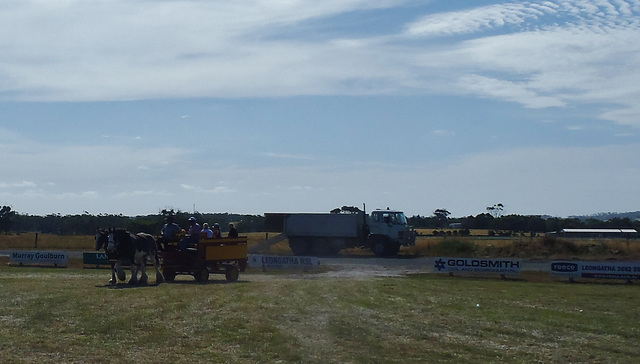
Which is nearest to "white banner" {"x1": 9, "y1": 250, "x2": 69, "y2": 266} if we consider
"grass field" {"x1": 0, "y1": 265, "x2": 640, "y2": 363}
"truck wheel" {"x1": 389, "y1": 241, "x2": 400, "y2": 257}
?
"grass field" {"x1": 0, "y1": 265, "x2": 640, "y2": 363}

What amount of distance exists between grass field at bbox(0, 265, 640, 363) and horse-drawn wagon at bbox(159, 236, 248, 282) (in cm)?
442

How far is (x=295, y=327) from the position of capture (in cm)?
1589

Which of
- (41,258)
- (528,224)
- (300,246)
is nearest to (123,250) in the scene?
(41,258)

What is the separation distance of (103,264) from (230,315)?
2868cm

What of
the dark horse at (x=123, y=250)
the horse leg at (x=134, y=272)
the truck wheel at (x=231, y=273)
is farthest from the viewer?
the truck wheel at (x=231, y=273)

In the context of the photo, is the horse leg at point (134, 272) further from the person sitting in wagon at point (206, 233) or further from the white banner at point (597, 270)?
the white banner at point (597, 270)

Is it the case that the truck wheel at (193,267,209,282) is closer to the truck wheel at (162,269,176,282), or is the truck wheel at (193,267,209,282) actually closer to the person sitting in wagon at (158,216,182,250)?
the truck wheel at (162,269,176,282)

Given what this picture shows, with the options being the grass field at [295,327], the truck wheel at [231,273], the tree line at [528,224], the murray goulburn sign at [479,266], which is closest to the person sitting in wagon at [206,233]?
the truck wheel at [231,273]

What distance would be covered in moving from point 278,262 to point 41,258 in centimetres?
1415

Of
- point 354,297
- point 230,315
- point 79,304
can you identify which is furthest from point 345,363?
point 354,297

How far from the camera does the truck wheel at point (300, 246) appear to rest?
208 ft

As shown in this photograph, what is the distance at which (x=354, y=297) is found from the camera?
22.8 meters

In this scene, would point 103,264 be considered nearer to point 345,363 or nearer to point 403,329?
point 403,329

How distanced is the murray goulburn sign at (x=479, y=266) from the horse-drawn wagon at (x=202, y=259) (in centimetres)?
1568
